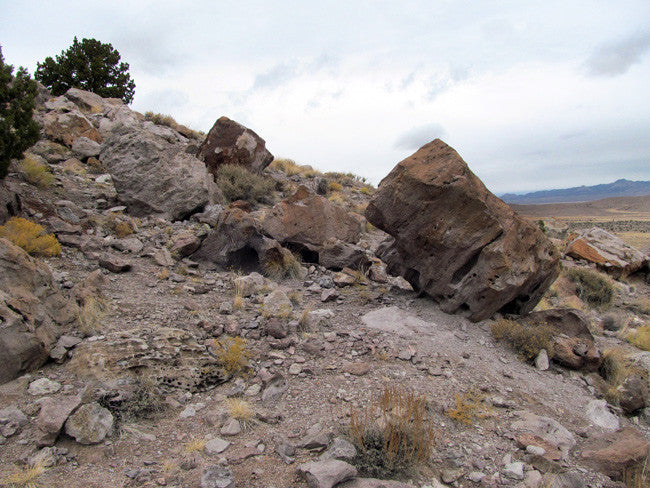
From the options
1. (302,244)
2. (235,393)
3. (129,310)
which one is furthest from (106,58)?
(235,393)

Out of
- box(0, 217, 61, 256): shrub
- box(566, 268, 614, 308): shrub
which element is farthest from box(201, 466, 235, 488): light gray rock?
box(566, 268, 614, 308): shrub

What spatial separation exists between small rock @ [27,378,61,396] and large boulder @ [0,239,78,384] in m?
0.26

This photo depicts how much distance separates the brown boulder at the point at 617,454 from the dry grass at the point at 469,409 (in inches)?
39.9

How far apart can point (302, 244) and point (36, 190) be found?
20.6 ft

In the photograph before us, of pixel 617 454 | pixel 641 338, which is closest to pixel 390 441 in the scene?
pixel 617 454

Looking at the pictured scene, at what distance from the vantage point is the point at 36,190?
917 centimetres

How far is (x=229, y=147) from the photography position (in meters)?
13.4

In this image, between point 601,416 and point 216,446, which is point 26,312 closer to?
point 216,446

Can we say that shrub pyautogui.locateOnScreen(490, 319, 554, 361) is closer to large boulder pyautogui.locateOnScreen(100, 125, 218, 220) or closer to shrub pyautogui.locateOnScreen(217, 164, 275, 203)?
large boulder pyautogui.locateOnScreen(100, 125, 218, 220)

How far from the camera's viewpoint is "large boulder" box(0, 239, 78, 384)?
4383 mm

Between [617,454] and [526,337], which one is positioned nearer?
[617,454]

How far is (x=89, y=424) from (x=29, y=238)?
4.35 meters

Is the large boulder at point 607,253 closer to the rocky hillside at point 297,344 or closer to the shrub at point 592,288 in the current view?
the shrub at point 592,288

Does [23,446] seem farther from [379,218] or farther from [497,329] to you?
[497,329]
